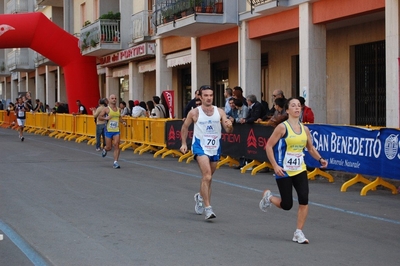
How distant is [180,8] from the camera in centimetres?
2606

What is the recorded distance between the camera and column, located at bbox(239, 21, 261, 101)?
24516 mm

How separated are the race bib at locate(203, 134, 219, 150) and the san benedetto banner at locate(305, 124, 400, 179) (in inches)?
147

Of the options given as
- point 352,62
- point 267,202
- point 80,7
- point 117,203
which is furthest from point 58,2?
point 267,202

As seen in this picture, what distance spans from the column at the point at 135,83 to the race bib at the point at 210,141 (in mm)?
24469

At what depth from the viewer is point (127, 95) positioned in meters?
38.3

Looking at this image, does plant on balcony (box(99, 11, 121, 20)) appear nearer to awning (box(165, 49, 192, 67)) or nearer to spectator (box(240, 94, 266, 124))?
awning (box(165, 49, 192, 67))

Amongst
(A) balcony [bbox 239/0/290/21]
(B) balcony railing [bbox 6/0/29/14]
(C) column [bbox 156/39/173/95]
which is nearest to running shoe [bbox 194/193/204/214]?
(A) balcony [bbox 239/0/290/21]

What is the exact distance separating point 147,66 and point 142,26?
2.11m

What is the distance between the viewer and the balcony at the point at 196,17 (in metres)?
24.7

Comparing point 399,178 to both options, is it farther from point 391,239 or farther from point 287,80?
point 287,80

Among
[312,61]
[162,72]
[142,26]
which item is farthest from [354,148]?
[142,26]

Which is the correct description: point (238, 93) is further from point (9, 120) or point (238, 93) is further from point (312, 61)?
point (9, 120)

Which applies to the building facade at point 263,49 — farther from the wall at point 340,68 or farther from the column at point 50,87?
the column at point 50,87

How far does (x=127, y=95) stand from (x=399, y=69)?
2337 cm
